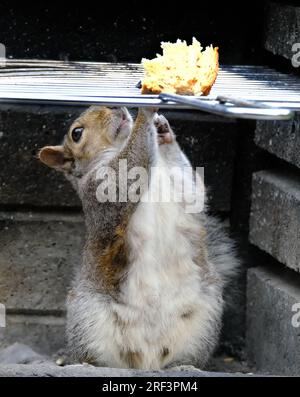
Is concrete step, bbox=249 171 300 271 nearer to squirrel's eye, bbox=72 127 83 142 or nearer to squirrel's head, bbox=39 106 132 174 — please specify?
squirrel's head, bbox=39 106 132 174

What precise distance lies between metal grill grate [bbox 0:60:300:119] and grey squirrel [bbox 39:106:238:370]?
0.79 feet

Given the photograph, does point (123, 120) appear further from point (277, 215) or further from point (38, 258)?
point (38, 258)

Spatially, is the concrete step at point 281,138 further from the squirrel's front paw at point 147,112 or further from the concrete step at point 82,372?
the concrete step at point 82,372

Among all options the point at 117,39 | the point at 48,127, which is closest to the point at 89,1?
the point at 117,39

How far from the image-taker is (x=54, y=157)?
4.36 m

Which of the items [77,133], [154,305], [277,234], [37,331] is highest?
[77,133]

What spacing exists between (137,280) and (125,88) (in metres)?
0.80

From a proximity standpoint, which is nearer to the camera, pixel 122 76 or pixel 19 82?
pixel 19 82

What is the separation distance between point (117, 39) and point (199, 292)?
1195 mm

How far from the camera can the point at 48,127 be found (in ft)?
15.4

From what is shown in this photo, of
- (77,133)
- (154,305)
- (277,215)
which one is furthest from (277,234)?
(77,133)

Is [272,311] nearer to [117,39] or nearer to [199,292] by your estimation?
[199,292]

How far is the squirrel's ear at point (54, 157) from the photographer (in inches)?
170

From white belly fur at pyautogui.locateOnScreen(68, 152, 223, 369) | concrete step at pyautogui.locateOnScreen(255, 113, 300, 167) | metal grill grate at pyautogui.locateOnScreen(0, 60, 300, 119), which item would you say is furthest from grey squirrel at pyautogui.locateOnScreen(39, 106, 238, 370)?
concrete step at pyautogui.locateOnScreen(255, 113, 300, 167)
